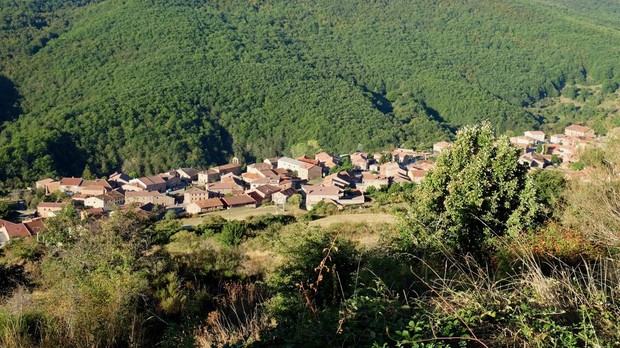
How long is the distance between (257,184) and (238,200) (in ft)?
16.3

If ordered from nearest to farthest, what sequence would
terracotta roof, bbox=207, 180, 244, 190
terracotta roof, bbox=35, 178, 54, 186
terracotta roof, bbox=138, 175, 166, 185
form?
terracotta roof, bbox=207, 180, 244, 190
terracotta roof, bbox=138, 175, 166, 185
terracotta roof, bbox=35, 178, 54, 186

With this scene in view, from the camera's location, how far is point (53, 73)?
2221 inches

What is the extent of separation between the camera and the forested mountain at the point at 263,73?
45344 mm

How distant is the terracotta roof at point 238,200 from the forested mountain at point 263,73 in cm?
1531

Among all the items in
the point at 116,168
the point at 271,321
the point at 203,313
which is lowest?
the point at 116,168

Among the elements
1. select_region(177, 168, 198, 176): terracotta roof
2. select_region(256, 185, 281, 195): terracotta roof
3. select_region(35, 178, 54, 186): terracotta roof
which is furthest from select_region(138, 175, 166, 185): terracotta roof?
select_region(256, 185, 281, 195): terracotta roof

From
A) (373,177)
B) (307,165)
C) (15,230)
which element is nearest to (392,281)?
(15,230)

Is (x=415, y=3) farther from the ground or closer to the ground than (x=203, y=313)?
farther from the ground

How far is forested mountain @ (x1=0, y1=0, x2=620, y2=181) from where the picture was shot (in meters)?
45.3

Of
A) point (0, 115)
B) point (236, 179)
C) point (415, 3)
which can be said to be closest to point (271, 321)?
point (236, 179)

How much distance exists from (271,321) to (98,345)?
1357 millimetres

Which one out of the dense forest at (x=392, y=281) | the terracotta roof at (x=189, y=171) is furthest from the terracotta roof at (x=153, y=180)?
the dense forest at (x=392, y=281)

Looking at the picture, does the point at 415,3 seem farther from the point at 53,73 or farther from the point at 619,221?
the point at 619,221

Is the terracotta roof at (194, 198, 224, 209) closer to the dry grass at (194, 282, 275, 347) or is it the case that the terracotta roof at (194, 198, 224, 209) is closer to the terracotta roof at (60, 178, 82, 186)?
the terracotta roof at (60, 178, 82, 186)
